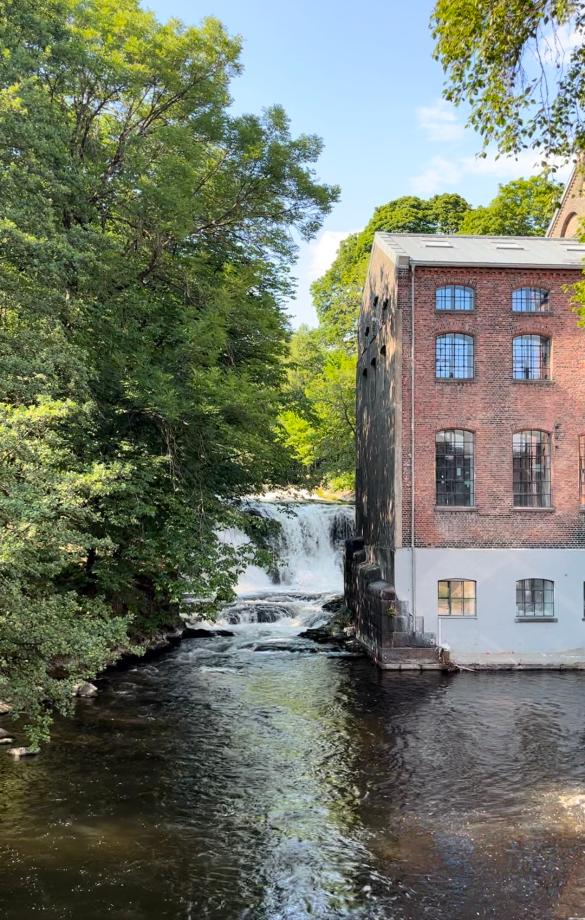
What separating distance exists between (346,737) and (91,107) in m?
15.5

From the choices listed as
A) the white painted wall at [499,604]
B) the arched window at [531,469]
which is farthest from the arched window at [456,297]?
the white painted wall at [499,604]

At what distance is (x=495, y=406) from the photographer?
20516 mm

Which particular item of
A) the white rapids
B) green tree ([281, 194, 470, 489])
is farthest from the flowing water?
green tree ([281, 194, 470, 489])

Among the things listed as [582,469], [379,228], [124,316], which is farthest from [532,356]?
[379,228]

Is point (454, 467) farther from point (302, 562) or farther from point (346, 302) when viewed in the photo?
point (346, 302)

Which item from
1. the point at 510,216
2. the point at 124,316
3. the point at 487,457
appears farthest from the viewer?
the point at 510,216

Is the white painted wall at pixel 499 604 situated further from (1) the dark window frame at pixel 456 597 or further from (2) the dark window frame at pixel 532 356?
(2) the dark window frame at pixel 532 356

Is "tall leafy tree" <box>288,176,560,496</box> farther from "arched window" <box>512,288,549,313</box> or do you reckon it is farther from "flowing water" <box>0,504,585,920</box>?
"flowing water" <box>0,504,585,920</box>

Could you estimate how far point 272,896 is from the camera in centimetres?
837

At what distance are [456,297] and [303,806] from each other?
14.2 meters

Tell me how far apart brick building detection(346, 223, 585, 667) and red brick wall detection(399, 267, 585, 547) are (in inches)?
1.1

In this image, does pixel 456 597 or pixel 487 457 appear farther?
pixel 487 457

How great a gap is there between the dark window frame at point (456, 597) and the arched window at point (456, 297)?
24.2 ft

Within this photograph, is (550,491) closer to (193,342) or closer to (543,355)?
(543,355)
